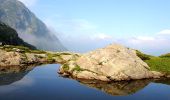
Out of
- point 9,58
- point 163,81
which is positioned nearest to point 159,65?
point 163,81

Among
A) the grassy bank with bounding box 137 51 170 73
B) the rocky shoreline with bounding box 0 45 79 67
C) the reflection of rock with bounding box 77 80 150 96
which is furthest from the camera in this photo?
the rocky shoreline with bounding box 0 45 79 67

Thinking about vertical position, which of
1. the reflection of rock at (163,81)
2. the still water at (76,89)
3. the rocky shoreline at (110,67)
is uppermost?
the rocky shoreline at (110,67)

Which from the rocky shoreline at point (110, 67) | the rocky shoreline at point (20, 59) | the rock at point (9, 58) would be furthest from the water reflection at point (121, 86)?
the rocky shoreline at point (20, 59)

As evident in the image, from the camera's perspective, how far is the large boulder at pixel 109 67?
70.6m

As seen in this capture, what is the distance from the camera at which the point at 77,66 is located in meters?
76.5

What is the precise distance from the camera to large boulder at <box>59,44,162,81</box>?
7062cm

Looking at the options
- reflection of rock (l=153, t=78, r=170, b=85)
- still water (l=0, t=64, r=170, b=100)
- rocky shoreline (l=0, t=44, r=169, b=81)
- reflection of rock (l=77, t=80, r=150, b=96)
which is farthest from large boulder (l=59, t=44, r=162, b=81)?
still water (l=0, t=64, r=170, b=100)

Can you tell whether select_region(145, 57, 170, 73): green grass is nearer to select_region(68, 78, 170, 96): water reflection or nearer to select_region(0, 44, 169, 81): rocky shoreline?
select_region(0, 44, 169, 81): rocky shoreline

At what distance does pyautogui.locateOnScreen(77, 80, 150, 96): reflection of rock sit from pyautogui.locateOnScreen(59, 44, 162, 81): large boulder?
317 centimetres

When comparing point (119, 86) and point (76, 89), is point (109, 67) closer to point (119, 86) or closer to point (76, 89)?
point (119, 86)

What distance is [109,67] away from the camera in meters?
71.4

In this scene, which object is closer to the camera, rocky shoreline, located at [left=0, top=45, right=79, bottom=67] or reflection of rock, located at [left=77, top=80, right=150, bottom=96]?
reflection of rock, located at [left=77, top=80, right=150, bottom=96]

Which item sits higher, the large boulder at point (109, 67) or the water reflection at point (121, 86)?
the large boulder at point (109, 67)

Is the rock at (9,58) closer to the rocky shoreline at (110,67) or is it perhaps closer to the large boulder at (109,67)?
the rocky shoreline at (110,67)
